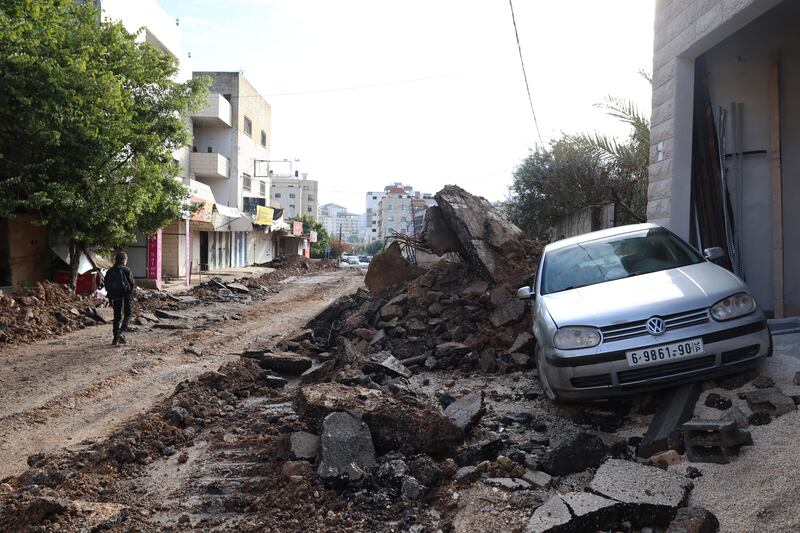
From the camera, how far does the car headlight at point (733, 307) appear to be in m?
4.70

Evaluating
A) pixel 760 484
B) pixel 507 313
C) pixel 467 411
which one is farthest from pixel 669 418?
pixel 507 313

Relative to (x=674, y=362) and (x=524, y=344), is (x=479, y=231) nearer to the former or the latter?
(x=524, y=344)

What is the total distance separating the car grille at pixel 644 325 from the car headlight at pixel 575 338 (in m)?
0.09

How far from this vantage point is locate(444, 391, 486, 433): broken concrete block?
189 inches

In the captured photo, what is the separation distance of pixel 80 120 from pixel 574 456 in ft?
40.8

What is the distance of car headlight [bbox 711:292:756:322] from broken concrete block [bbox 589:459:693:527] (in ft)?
5.49

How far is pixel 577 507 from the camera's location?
3.22m

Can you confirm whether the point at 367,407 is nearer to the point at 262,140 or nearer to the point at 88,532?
the point at 88,532

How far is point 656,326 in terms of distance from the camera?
15.2ft

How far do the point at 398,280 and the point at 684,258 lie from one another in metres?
6.85

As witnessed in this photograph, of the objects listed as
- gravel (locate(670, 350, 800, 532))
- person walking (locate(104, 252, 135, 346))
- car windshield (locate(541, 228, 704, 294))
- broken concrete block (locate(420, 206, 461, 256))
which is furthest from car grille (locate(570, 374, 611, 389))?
person walking (locate(104, 252, 135, 346))

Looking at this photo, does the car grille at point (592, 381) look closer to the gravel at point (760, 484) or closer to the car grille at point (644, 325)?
the car grille at point (644, 325)

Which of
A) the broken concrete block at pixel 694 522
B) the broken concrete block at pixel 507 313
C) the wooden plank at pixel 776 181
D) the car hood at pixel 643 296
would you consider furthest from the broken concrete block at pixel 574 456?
the wooden plank at pixel 776 181

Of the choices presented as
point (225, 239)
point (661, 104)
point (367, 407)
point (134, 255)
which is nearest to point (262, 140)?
point (225, 239)
